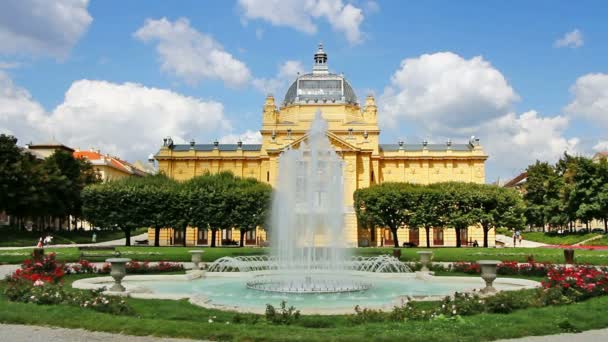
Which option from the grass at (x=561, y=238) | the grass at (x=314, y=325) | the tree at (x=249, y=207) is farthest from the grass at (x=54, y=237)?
the grass at (x=561, y=238)

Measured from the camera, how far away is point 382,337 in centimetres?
1108

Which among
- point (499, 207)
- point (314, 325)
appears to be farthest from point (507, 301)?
point (499, 207)

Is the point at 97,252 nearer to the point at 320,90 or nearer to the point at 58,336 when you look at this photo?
the point at 58,336

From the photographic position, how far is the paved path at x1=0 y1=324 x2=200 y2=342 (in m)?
11.2

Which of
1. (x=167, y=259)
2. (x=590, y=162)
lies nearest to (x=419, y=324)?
(x=167, y=259)

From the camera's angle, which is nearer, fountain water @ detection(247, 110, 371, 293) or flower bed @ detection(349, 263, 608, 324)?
flower bed @ detection(349, 263, 608, 324)

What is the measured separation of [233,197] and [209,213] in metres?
2.78

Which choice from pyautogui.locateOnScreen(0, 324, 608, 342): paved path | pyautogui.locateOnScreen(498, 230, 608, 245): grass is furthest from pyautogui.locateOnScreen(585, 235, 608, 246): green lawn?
pyautogui.locateOnScreen(0, 324, 608, 342): paved path

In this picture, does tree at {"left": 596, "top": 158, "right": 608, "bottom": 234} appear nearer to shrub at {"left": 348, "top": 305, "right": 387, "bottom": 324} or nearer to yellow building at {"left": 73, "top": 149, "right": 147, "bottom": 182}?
shrub at {"left": 348, "top": 305, "right": 387, "bottom": 324}

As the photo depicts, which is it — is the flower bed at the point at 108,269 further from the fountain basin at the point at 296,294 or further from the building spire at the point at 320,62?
the building spire at the point at 320,62

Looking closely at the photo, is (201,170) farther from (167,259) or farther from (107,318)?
(107,318)

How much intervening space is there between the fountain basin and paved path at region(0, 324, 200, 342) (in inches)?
155

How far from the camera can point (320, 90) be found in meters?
77.2

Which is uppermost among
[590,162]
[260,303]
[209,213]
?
[590,162]
